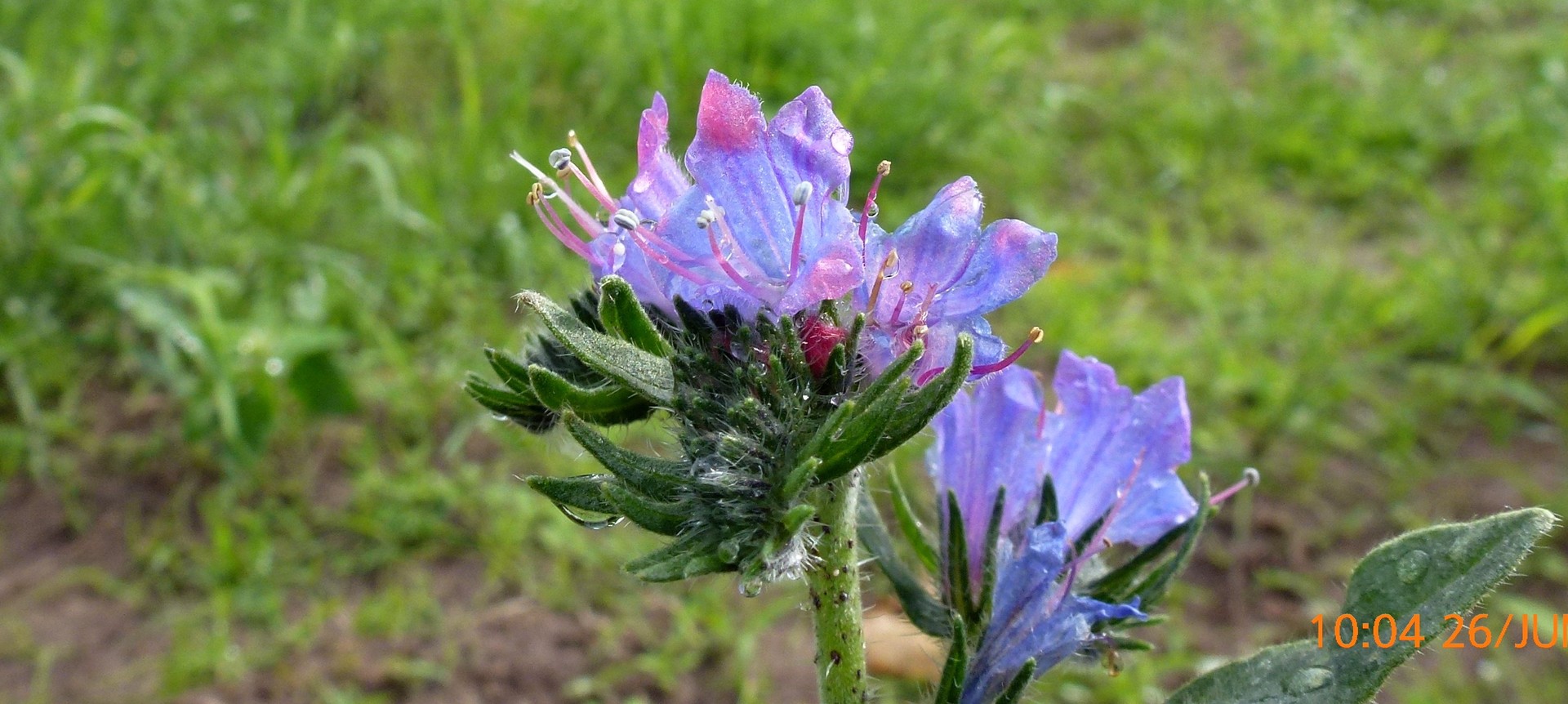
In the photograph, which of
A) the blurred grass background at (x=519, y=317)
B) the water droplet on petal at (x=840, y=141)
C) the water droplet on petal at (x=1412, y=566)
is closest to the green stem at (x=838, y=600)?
the water droplet on petal at (x=840, y=141)

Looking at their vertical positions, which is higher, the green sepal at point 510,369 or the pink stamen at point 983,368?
the pink stamen at point 983,368

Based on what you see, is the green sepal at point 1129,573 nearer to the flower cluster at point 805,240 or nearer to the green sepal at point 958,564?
the green sepal at point 958,564

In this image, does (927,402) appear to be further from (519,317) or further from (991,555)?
(519,317)

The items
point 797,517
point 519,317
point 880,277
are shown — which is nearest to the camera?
point 797,517

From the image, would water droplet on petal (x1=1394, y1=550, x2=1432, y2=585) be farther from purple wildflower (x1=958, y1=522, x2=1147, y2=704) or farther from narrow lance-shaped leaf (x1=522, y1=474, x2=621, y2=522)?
narrow lance-shaped leaf (x1=522, y1=474, x2=621, y2=522)

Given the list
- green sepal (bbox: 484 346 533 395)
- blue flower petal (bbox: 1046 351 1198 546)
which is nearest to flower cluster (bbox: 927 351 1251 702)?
blue flower petal (bbox: 1046 351 1198 546)

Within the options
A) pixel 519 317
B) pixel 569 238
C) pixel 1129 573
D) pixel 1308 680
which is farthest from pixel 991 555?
pixel 519 317
